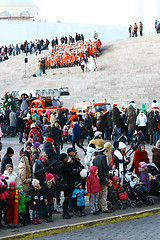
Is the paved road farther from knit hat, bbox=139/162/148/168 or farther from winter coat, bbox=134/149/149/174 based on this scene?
winter coat, bbox=134/149/149/174

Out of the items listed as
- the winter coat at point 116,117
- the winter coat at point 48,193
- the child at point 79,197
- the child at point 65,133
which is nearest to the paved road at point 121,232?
the child at point 79,197

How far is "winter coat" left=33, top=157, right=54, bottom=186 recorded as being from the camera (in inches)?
443

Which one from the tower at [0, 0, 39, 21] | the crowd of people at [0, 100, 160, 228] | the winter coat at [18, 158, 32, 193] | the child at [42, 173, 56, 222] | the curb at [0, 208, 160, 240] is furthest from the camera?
the tower at [0, 0, 39, 21]

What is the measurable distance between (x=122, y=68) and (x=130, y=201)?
25.3 m

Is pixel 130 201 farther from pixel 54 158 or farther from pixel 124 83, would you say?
pixel 124 83

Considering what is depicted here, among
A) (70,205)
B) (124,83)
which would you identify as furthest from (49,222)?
(124,83)

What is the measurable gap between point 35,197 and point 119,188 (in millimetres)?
2108

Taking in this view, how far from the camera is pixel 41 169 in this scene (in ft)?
37.1

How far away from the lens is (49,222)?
426 inches

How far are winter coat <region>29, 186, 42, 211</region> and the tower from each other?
215ft

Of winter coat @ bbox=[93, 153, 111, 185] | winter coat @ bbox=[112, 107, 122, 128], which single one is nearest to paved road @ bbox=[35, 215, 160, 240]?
winter coat @ bbox=[93, 153, 111, 185]

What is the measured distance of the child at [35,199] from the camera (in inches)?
419

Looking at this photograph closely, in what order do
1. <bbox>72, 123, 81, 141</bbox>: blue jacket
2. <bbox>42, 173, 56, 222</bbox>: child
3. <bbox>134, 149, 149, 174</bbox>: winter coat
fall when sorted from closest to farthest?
<bbox>42, 173, 56, 222</bbox>: child → <bbox>134, 149, 149, 174</bbox>: winter coat → <bbox>72, 123, 81, 141</bbox>: blue jacket

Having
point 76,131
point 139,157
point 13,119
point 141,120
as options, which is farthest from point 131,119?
point 139,157
